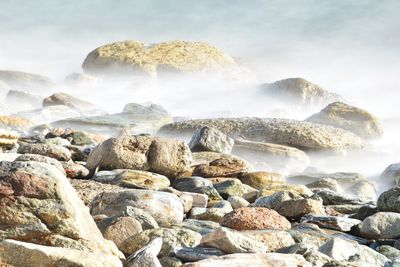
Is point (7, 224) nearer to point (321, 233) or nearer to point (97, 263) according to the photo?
point (97, 263)

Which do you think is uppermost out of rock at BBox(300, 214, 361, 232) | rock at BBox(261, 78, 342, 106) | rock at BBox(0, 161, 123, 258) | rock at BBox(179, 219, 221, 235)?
rock at BBox(261, 78, 342, 106)

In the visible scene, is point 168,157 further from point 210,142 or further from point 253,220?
point 210,142

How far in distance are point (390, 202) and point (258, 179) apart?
A: 3061 mm

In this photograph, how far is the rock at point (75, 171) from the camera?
9.37 m

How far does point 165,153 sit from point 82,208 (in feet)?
18.4

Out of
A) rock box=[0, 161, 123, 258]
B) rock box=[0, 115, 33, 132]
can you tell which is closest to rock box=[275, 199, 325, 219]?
rock box=[0, 161, 123, 258]

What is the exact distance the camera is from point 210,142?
1423 cm

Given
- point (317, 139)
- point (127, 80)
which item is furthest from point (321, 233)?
point (127, 80)

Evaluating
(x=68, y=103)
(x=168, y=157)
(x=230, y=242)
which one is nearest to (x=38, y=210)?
(x=230, y=242)

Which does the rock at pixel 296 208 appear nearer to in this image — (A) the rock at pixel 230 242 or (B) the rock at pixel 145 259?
(A) the rock at pixel 230 242

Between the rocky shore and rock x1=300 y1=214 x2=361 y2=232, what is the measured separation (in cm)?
2

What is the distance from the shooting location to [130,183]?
28.7 feet

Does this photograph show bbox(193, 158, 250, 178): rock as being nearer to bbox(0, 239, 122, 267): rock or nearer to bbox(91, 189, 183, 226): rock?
bbox(91, 189, 183, 226): rock

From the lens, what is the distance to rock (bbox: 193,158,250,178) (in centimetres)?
1091
